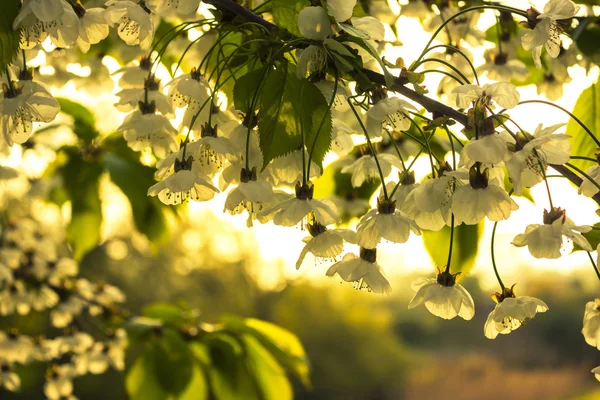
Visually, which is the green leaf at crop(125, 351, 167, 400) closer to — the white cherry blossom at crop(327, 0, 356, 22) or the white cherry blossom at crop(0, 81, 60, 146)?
the white cherry blossom at crop(0, 81, 60, 146)

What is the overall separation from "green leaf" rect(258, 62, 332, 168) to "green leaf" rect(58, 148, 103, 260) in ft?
2.78

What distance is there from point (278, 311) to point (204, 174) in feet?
42.2

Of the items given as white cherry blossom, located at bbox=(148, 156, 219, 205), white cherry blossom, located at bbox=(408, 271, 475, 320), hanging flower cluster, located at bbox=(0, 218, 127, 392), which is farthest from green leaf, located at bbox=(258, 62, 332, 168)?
hanging flower cluster, located at bbox=(0, 218, 127, 392)

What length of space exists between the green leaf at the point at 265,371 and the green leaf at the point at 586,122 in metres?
0.77

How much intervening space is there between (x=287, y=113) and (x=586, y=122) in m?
0.61

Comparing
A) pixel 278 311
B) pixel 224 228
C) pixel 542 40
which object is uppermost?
pixel 224 228

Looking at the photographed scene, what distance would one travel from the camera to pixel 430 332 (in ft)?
53.7

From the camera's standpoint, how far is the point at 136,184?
3.95ft

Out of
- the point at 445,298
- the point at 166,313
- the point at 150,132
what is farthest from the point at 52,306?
the point at 445,298

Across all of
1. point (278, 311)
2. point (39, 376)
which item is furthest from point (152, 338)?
point (278, 311)

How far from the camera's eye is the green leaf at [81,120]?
1.39 m

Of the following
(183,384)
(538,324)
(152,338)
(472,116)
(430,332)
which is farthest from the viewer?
(430,332)

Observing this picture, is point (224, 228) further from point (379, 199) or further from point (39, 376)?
point (379, 199)

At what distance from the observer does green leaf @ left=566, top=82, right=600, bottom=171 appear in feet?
3.25
